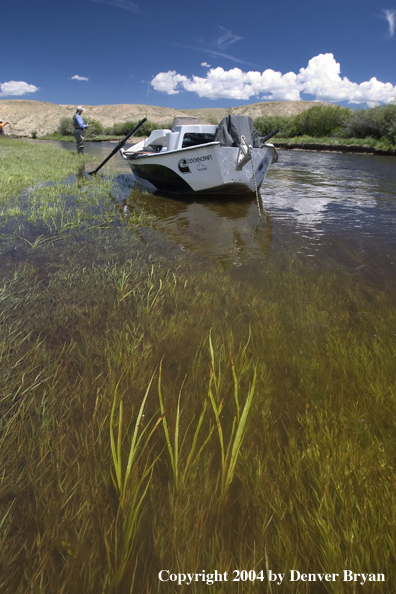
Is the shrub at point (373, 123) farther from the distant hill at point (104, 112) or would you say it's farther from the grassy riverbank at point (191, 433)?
the distant hill at point (104, 112)

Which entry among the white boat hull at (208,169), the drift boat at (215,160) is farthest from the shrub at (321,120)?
the white boat hull at (208,169)

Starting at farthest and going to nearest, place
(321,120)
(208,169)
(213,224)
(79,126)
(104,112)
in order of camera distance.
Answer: (104,112), (321,120), (79,126), (208,169), (213,224)

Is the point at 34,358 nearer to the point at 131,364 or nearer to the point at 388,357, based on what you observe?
the point at 131,364

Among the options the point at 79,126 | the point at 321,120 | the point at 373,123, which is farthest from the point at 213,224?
the point at 321,120

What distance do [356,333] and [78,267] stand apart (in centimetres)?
314

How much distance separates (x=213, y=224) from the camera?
6152mm

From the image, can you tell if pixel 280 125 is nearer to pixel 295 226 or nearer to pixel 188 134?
pixel 188 134

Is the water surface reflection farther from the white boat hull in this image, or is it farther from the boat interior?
the boat interior

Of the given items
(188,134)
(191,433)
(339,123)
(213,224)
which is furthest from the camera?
(339,123)

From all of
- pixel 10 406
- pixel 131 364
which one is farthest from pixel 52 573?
pixel 131 364

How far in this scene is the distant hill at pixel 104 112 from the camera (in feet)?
279

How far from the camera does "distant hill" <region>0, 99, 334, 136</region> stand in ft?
279

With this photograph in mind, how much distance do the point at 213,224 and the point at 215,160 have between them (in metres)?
2.12

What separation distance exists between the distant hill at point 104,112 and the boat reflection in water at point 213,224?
3325 inches
